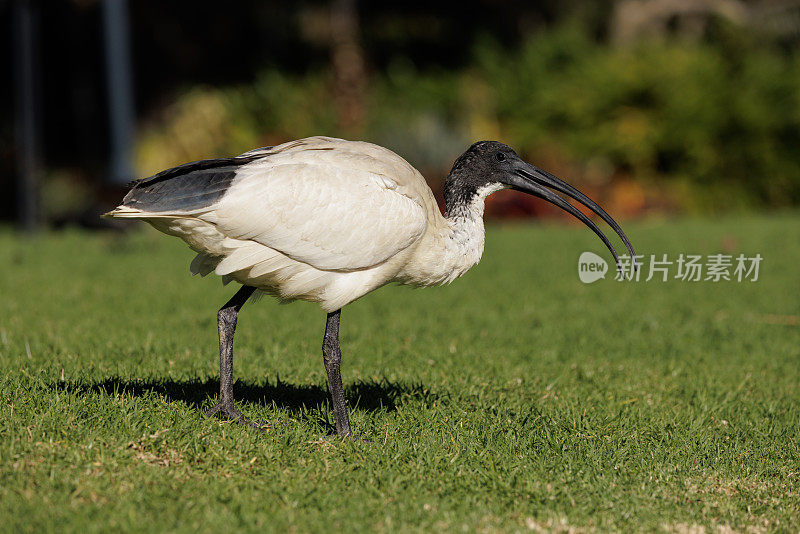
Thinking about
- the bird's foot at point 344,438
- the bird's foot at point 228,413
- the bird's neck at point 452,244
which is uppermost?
the bird's neck at point 452,244

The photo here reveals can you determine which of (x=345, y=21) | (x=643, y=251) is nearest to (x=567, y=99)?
(x=345, y=21)

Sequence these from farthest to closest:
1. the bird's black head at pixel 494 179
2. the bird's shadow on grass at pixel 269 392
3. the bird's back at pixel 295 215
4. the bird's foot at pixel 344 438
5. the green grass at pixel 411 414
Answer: the bird's shadow on grass at pixel 269 392
the bird's black head at pixel 494 179
the bird's foot at pixel 344 438
the bird's back at pixel 295 215
the green grass at pixel 411 414

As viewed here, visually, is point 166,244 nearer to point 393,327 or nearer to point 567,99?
point 393,327

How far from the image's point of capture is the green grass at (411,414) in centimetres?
364

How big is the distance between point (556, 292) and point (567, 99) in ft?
29.9

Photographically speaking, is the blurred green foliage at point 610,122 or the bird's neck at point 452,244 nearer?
the bird's neck at point 452,244

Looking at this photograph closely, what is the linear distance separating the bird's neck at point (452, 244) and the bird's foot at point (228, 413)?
998 millimetres

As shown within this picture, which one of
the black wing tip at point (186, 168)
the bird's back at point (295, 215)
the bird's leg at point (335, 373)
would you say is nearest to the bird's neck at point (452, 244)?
the bird's back at point (295, 215)

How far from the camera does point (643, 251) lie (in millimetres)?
11297

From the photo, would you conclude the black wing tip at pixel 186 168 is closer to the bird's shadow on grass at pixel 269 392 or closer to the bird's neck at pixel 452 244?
the bird's neck at pixel 452 244

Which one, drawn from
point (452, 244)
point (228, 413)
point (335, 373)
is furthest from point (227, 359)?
point (452, 244)

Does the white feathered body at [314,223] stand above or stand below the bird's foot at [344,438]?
above

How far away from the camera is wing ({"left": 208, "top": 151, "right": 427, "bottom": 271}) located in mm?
4016

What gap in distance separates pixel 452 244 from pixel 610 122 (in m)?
13.3
